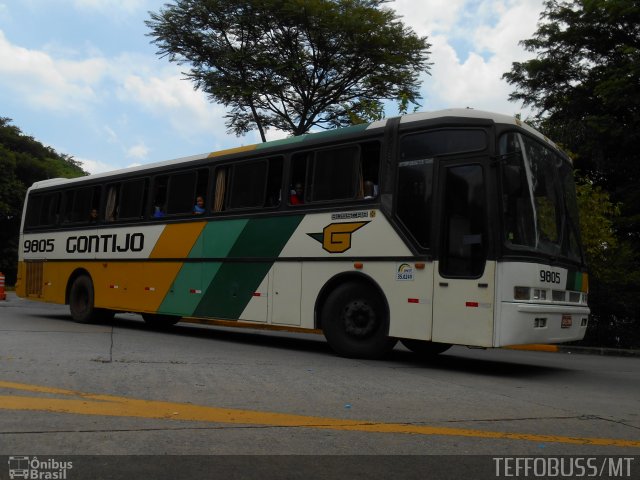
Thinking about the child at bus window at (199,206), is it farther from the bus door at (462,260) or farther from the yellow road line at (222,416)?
the yellow road line at (222,416)

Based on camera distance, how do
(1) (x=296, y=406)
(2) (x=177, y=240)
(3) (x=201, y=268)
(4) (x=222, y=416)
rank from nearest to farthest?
(4) (x=222, y=416)
(1) (x=296, y=406)
(3) (x=201, y=268)
(2) (x=177, y=240)

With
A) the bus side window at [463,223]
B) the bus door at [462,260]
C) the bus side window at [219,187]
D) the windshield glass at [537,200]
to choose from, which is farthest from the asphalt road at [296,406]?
the bus side window at [219,187]

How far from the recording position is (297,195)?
10047 millimetres

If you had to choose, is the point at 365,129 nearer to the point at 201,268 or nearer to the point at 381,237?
the point at 381,237

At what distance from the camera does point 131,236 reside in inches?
512

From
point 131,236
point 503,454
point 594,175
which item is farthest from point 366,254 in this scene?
point 594,175

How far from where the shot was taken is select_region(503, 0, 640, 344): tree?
2225 cm

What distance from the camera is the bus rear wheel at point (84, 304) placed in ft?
45.9

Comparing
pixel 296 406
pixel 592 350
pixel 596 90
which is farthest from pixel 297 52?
pixel 296 406

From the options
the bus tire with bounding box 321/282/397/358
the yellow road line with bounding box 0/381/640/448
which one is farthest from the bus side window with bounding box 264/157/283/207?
the yellow road line with bounding box 0/381/640/448

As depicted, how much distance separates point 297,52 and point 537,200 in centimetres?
1602

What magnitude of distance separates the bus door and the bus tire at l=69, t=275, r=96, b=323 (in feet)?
27.7

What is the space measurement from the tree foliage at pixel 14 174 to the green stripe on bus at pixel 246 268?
3559 centimetres

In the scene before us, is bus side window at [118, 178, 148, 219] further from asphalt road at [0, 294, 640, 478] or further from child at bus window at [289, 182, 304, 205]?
child at bus window at [289, 182, 304, 205]
